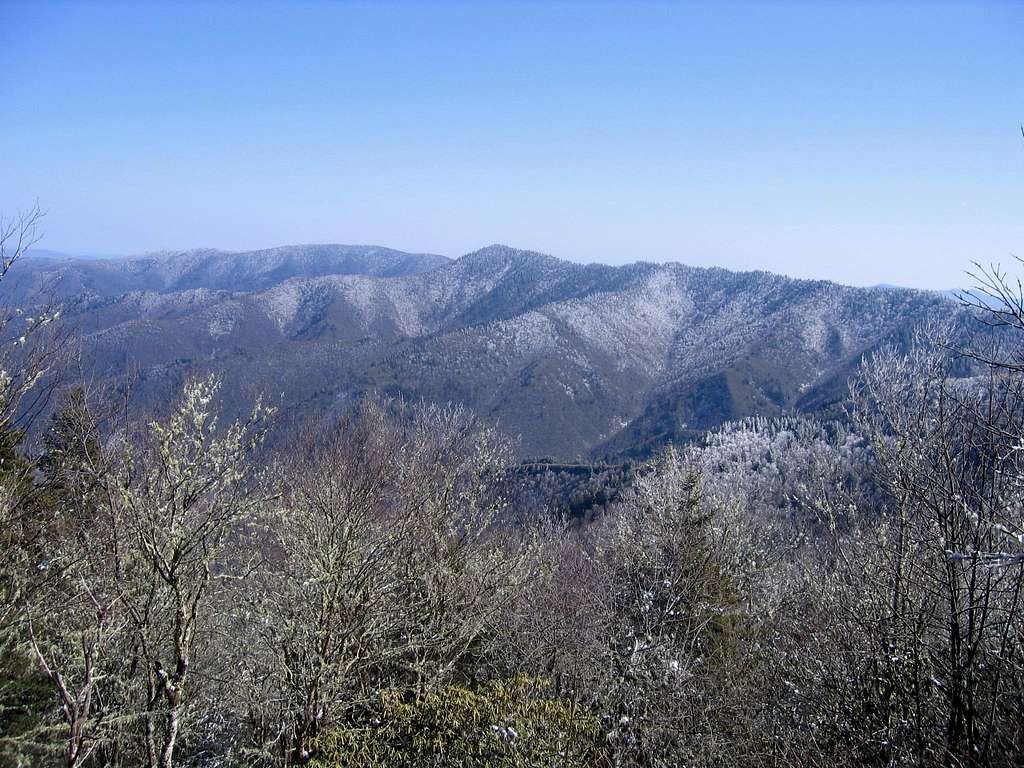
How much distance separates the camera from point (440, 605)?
12055 millimetres

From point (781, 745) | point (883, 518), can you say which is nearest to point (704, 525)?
point (883, 518)

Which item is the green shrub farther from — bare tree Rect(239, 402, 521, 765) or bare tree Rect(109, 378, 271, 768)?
bare tree Rect(109, 378, 271, 768)

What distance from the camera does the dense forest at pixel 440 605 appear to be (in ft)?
20.3

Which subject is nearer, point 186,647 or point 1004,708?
point 1004,708

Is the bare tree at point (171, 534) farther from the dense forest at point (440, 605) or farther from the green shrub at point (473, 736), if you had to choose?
the green shrub at point (473, 736)

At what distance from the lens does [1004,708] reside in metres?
5.48

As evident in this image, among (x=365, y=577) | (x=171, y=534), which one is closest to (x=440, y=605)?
(x=365, y=577)

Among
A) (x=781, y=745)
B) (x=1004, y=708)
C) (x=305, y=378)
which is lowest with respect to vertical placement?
(x=305, y=378)

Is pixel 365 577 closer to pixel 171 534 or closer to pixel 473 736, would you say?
pixel 473 736

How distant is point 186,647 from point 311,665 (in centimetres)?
255

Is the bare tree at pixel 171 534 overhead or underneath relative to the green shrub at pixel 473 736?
overhead

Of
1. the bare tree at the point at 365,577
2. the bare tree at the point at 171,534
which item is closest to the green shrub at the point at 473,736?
the bare tree at the point at 365,577

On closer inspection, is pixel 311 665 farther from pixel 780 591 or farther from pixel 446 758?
pixel 780 591

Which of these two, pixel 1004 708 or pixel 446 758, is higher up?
pixel 1004 708
